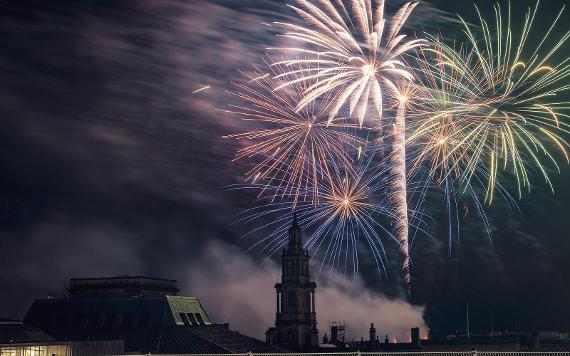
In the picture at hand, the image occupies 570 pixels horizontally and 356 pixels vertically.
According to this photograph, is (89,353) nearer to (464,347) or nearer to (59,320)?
(59,320)

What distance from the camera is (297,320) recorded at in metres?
161

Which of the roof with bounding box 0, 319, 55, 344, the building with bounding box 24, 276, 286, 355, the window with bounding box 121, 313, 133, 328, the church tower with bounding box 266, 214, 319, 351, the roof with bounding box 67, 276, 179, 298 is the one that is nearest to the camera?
the roof with bounding box 0, 319, 55, 344

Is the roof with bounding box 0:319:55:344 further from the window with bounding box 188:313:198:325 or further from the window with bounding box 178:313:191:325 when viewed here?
the window with bounding box 188:313:198:325

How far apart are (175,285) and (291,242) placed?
25.3 meters

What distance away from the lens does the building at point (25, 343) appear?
8612 cm

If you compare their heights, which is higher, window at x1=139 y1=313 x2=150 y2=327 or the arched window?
the arched window

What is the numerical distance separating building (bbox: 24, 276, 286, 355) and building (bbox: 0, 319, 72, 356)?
26.4m

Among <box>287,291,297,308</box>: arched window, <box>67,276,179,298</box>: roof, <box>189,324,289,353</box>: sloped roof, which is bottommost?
<box>189,324,289,353</box>: sloped roof

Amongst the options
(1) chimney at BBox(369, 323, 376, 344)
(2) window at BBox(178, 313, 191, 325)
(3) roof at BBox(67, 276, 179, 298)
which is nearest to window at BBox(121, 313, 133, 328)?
(2) window at BBox(178, 313, 191, 325)

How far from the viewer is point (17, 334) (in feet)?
301

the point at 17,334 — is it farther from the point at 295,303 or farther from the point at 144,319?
the point at 295,303

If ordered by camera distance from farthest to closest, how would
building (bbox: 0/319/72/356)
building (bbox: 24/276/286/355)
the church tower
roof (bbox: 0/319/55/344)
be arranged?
1. the church tower
2. building (bbox: 24/276/286/355)
3. roof (bbox: 0/319/55/344)
4. building (bbox: 0/319/72/356)

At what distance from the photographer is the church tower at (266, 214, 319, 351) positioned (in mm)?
160375

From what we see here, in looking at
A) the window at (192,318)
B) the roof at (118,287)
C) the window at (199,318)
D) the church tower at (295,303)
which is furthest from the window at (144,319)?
the church tower at (295,303)
